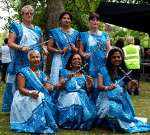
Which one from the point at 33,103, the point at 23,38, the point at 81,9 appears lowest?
the point at 33,103

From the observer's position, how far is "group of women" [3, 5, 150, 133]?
276 inches

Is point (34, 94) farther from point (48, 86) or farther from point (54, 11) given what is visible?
point (54, 11)

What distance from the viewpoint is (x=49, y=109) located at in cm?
Answer: 698

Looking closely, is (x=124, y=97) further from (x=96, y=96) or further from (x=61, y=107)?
(x=61, y=107)

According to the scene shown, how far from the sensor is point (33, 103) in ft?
22.7

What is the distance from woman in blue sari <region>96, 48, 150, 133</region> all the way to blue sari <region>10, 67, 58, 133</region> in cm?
77

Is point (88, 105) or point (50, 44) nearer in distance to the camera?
point (88, 105)

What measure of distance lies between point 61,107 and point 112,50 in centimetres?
113

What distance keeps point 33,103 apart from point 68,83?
0.72 m

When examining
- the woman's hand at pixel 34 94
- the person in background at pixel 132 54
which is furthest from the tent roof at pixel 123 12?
the woman's hand at pixel 34 94

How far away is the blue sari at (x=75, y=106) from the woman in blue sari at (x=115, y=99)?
0.17m

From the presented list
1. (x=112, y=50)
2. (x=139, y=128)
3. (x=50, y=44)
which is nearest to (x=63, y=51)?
(x=50, y=44)

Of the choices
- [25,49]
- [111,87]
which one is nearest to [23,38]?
[25,49]

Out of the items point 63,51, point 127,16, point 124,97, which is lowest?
point 124,97
